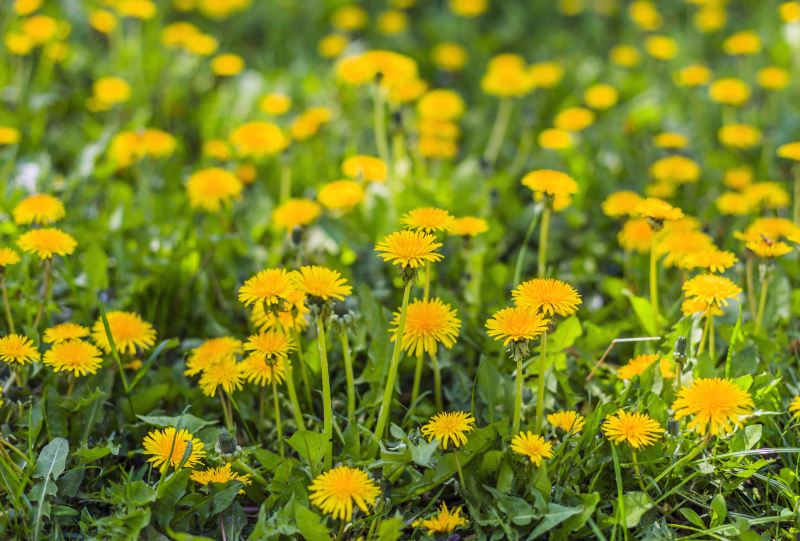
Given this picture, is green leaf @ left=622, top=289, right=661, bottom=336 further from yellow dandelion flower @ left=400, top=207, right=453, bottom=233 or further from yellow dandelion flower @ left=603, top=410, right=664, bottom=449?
yellow dandelion flower @ left=400, top=207, right=453, bottom=233

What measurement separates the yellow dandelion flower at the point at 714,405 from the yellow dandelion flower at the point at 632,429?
10cm

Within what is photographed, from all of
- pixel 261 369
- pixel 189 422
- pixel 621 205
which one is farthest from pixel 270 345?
pixel 621 205

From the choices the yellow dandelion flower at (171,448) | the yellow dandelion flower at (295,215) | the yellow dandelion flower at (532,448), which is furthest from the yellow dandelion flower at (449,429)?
the yellow dandelion flower at (295,215)

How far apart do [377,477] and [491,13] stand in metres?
4.59

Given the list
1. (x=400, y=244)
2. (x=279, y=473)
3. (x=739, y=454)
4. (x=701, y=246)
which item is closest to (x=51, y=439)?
(x=279, y=473)

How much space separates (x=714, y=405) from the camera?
136cm

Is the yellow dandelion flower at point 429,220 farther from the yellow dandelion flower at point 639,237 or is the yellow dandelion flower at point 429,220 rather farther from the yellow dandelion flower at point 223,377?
the yellow dandelion flower at point 639,237

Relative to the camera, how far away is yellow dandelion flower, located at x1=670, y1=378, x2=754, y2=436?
1348 millimetres

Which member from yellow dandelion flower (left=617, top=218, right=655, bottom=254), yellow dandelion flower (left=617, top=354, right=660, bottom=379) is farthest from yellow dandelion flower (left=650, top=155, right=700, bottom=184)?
yellow dandelion flower (left=617, top=354, right=660, bottom=379)

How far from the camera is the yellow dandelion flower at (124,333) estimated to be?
1.78 metres

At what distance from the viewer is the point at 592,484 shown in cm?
151

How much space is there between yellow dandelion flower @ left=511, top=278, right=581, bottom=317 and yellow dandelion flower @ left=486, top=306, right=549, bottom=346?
0.02 m

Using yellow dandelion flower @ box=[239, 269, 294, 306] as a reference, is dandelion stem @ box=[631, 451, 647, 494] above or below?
below

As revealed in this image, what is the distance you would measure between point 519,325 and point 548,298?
3.7 inches
